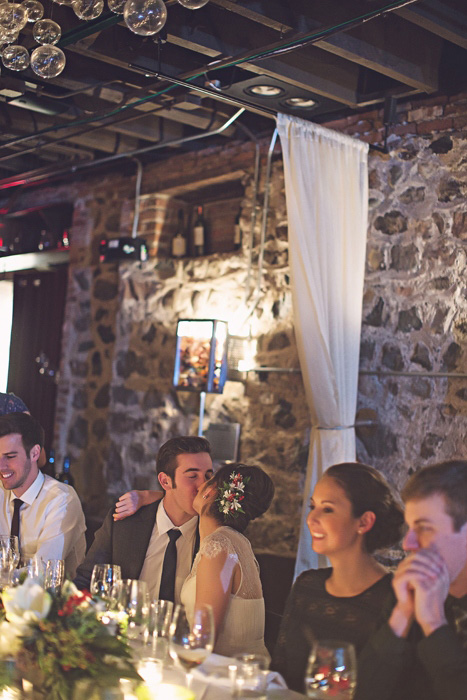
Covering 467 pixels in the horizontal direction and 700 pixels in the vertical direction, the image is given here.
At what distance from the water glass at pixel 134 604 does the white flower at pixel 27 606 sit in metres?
0.25

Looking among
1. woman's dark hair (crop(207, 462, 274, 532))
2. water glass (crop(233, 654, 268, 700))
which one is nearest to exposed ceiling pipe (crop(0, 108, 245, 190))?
woman's dark hair (crop(207, 462, 274, 532))

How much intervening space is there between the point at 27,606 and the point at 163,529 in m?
1.36

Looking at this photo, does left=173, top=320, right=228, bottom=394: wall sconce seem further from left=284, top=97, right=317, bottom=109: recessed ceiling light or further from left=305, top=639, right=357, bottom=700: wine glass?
left=305, top=639, right=357, bottom=700: wine glass

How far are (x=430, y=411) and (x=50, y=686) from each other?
10.9ft

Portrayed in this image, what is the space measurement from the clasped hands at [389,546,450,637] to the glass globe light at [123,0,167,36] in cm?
189

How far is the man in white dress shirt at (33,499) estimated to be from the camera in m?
3.63

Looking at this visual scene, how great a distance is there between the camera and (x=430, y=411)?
15.9ft

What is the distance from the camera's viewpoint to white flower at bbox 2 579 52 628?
1950 millimetres

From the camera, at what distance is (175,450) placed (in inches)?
132

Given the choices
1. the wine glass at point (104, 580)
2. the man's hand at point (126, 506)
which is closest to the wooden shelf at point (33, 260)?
the man's hand at point (126, 506)

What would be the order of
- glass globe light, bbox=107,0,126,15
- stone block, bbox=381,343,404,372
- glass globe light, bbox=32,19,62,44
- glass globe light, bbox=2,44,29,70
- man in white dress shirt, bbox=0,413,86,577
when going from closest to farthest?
glass globe light, bbox=107,0,126,15, glass globe light, bbox=32,19,62,44, glass globe light, bbox=2,44,29,70, man in white dress shirt, bbox=0,413,86,577, stone block, bbox=381,343,404,372

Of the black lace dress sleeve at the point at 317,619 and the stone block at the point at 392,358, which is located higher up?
the stone block at the point at 392,358

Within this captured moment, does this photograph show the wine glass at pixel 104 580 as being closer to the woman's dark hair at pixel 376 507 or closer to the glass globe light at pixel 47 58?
the woman's dark hair at pixel 376 507

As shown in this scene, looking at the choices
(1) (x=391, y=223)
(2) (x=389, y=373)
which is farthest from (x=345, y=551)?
(1) (x=391, y=223)
